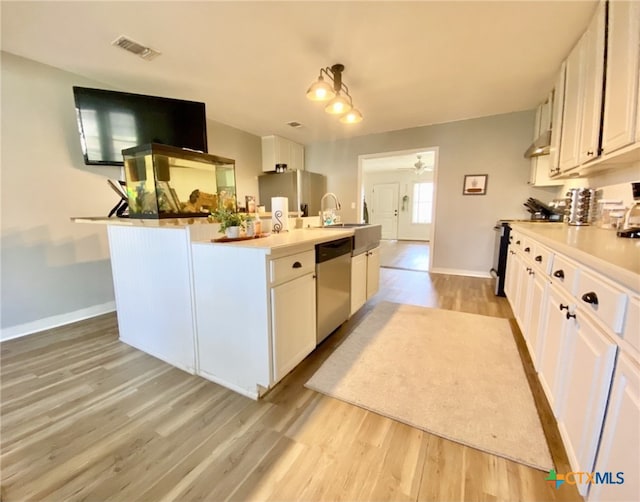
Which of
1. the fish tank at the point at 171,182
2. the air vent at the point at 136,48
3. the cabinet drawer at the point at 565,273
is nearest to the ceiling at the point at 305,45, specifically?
the air vent at the point at 136,48

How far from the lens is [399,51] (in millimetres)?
2293

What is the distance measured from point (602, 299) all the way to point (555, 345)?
1.85ft

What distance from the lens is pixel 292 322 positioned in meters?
1.66

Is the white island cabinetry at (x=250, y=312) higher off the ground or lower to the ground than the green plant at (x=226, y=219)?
lower

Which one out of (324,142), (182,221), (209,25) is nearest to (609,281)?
(182,221)

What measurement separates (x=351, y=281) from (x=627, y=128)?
195 cm

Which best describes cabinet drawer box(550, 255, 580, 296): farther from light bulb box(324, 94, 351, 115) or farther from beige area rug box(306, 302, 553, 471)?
light bulb box(324, 94, 351, 115)

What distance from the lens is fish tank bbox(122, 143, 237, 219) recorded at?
182 cm

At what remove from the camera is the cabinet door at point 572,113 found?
2.09 metres

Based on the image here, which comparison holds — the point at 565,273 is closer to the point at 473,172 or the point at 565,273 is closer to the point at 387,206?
the point at 473,172

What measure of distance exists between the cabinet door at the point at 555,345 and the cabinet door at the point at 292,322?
1316 millimetres

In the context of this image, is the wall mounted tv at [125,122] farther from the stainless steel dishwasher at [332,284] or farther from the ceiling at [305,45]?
the stainless steel dishwasher at [332,284]

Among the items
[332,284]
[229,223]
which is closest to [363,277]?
[332,284]

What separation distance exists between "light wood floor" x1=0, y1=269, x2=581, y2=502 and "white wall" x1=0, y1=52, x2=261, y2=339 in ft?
2.86
